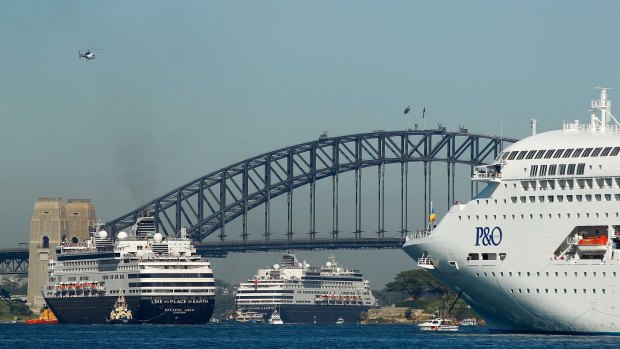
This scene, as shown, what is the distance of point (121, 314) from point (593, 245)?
208 feet

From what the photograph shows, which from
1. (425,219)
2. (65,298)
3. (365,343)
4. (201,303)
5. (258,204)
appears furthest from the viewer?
(258,204)

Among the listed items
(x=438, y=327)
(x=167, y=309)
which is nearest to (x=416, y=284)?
(x=167, y=309)

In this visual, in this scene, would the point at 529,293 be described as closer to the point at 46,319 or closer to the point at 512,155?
the point at 512,155

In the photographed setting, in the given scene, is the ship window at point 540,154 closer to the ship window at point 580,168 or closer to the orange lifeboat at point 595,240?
the ship window at point 580,168

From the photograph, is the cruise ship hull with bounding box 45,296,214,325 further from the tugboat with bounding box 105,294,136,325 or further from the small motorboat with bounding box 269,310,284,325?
the small motorboat with bounding box 269,310,284,325

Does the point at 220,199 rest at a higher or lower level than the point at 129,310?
higher

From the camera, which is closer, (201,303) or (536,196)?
(536,196)

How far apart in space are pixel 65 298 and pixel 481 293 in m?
69.1

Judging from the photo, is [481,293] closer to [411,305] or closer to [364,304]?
[411,305]

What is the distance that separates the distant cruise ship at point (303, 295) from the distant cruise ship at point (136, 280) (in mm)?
48640

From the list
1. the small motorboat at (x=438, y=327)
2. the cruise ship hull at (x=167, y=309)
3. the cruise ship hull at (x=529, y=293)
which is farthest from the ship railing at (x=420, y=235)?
the cruise ship hull at (x=167, y=309)

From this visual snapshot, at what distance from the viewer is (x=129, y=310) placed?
127438mm

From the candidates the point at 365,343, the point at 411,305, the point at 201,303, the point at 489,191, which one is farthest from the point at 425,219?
the point at 489,191

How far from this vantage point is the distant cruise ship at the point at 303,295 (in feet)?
620
